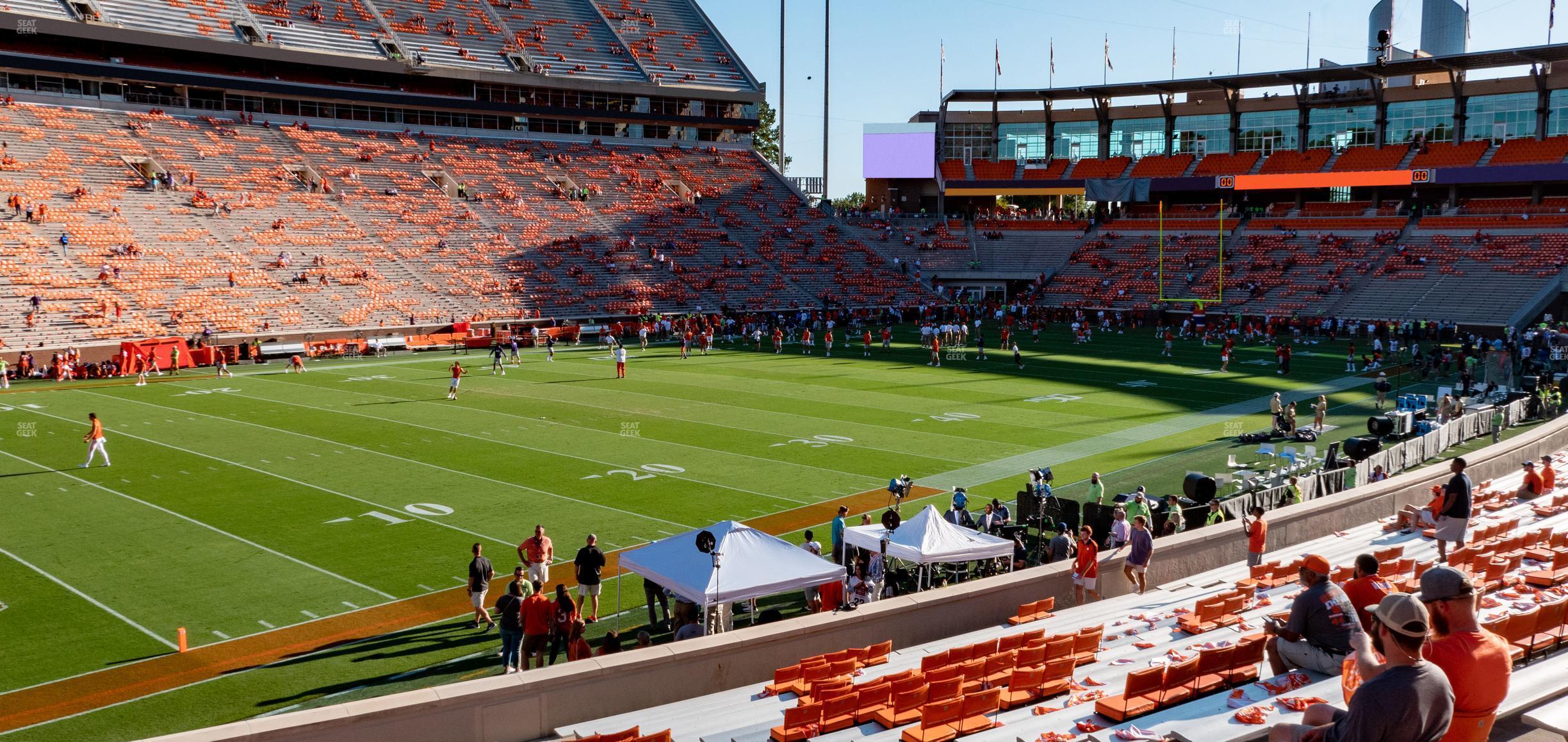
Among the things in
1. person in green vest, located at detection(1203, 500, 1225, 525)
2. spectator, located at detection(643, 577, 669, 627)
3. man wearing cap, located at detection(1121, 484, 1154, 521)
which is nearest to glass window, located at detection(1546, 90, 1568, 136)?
person in green vest, located at detection(1203, 500, 1225, 525)

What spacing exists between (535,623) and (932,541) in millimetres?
5471

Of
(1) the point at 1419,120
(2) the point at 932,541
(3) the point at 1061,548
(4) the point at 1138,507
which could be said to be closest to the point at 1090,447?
(4) the point at 1138,507

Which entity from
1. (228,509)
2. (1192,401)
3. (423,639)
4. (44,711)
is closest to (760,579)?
Result: (423,639)

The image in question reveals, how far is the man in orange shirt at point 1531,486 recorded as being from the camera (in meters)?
17.2

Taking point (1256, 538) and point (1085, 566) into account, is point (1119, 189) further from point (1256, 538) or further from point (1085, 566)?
point (1085, 566)

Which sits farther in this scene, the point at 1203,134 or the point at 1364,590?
the point at 1203,134

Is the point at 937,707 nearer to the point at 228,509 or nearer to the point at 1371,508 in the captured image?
the point at 1371,508

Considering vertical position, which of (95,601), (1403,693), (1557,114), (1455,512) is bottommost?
(95,601)

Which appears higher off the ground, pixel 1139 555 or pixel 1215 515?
pixel 1139 555

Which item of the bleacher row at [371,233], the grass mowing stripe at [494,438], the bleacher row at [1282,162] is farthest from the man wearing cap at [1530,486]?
the bleacher row at [1282,162]

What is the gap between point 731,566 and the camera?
13.6 metres

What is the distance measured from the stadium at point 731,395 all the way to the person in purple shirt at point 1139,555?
0.16 feet

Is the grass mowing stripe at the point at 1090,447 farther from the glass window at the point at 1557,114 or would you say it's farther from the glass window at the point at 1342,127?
the glass window at the point at 1342,127

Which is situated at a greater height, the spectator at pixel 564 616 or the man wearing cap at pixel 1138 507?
the man wearing cap at pixel 1138 507
